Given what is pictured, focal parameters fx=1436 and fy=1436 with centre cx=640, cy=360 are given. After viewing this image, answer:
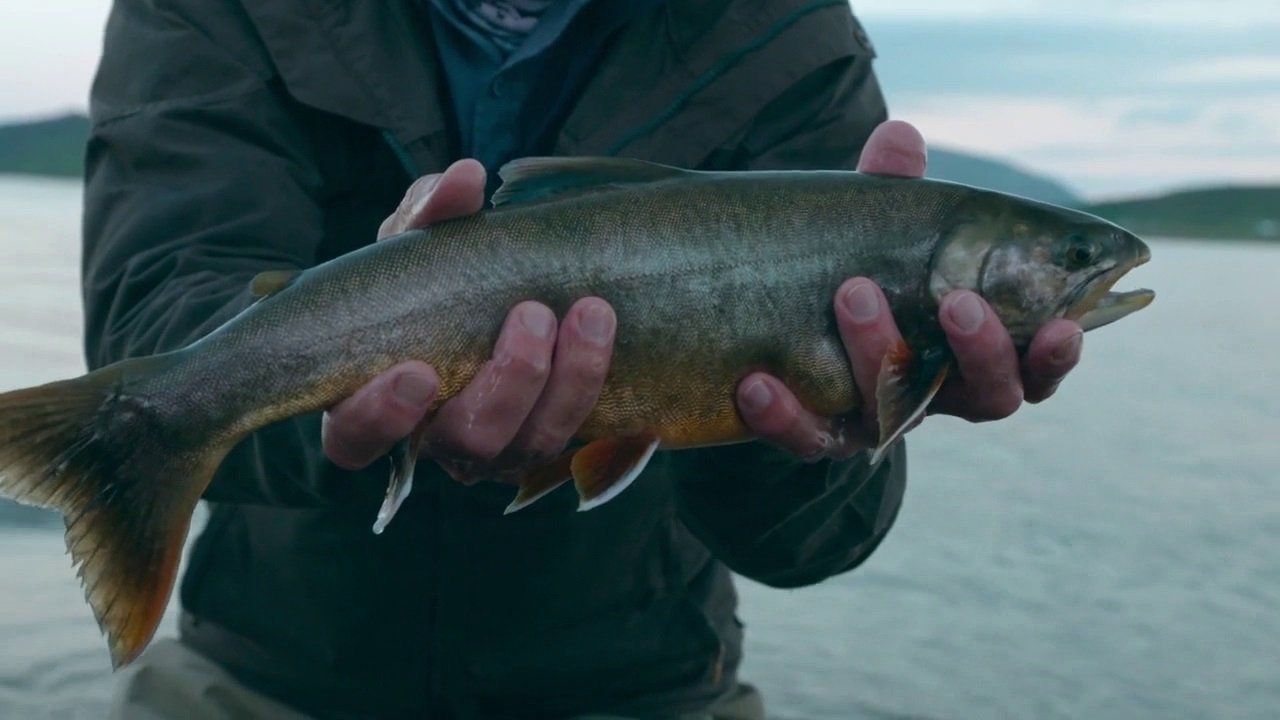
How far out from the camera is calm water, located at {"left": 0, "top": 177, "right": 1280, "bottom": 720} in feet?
17.2

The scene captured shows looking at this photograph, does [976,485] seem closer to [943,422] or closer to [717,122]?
[943,422]

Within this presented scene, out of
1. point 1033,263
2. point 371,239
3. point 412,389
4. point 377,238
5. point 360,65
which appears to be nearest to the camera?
point 412,389

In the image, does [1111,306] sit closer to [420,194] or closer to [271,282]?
[420,194]

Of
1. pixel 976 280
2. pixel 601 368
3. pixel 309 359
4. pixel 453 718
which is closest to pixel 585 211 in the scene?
pixel 601 368

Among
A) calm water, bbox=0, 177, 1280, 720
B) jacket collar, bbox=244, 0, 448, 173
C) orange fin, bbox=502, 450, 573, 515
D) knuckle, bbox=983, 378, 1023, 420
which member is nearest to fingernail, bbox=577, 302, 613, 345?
orange fin, bbox=502, 450, 573, 515

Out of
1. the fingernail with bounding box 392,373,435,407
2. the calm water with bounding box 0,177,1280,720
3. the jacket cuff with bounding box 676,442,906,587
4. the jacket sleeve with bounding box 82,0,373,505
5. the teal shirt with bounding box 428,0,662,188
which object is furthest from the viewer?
the calm water with bounding box 0,177,1280,720

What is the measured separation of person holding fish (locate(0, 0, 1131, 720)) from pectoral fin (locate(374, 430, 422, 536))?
0.44 meters

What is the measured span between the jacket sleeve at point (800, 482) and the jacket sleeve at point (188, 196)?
93cm

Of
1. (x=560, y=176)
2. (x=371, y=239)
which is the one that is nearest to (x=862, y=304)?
(x=560, y=176)

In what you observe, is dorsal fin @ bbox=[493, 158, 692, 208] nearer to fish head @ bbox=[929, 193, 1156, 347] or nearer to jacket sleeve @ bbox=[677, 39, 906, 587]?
fish head @ bbox=[929, 193, 1156, 347]

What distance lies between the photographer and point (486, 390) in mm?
2555

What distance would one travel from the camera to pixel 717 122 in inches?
133

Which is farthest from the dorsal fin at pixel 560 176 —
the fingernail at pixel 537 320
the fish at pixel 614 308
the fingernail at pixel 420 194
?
the fingernail at pixel 537 320

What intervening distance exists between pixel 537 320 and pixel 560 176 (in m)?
0.31
